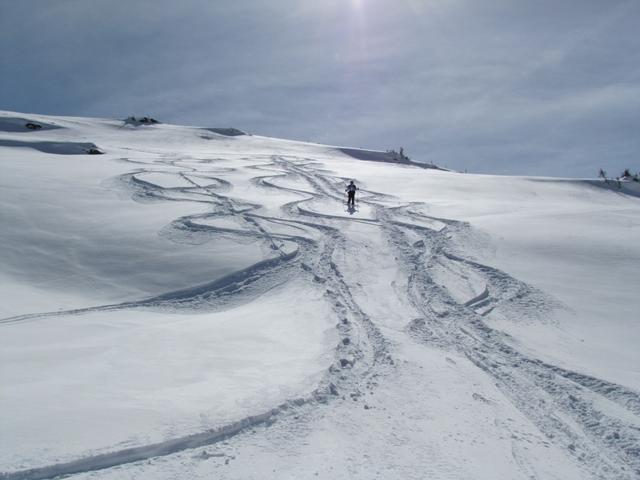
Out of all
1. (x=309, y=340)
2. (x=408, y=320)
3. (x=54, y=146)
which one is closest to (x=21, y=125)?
(x=54, y=146)

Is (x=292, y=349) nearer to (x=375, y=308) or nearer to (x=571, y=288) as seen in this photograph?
(x=375, y=308)

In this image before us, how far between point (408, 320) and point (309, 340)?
201 cm

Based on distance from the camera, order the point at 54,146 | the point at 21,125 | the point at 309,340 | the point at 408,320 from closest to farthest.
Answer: the point at 309,340 → the point at 408,320 → the point at 54,146 → the point at 21,125

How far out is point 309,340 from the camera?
8000mm

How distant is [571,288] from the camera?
10617 millimetres

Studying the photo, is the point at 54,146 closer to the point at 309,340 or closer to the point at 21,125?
the point at 21,125

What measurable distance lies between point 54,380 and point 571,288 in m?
9.63

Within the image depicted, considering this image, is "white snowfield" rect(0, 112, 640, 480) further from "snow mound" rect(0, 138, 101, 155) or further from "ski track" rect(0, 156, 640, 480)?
"snow mound" rect(0, 138, 101, 155)

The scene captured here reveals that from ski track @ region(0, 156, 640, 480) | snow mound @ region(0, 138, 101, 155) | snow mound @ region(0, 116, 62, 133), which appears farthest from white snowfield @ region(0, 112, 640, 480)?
snow mound @ region(0, 116, 62, 133)

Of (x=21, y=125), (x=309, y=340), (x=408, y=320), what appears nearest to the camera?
(x=309, y=340)

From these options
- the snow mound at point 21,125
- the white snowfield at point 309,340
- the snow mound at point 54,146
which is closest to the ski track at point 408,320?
the white snowfield at point 309,340

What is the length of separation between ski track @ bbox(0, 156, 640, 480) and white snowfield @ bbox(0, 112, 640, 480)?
0.12 ft

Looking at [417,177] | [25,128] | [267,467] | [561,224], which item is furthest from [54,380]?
[25,128]

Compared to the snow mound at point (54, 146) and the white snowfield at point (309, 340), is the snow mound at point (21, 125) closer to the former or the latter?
the snow mound at point (54, 146)
